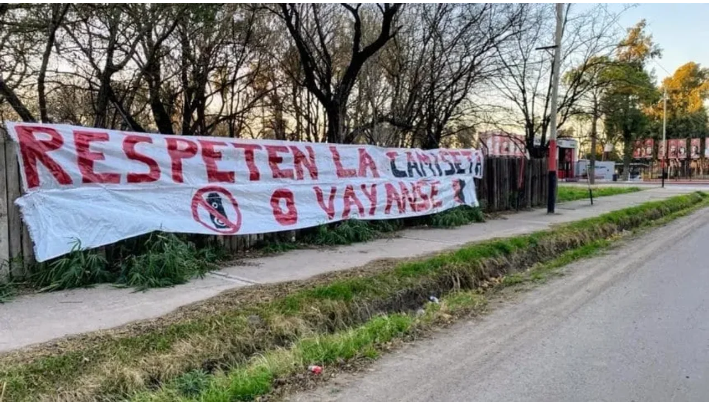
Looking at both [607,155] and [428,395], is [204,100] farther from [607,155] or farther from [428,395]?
[607,155]

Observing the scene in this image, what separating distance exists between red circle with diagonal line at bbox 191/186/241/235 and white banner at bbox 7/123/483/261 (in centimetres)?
1

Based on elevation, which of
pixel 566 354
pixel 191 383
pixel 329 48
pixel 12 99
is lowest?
pixel 566 354

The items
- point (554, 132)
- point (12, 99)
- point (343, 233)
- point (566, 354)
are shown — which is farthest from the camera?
point (554, 132)

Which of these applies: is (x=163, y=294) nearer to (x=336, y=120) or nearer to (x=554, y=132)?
(x=336, y=120)

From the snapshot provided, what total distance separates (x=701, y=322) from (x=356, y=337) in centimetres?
342

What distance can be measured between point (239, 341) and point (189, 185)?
323 cm

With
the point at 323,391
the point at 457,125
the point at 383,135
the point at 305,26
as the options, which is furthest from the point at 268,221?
the point at 457,125

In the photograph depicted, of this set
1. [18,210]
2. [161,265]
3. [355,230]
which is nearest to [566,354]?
[161,265]

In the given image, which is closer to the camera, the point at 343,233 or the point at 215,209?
the point at 215,209

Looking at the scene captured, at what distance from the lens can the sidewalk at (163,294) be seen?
4246mm

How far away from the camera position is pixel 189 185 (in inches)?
271

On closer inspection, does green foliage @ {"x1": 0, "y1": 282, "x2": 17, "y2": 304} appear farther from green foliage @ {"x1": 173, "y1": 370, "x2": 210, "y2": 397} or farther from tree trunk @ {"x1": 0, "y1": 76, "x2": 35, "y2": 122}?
tree trunk @ {"x1": 0, "y1": 76, "x2": 35, "y2": 122}

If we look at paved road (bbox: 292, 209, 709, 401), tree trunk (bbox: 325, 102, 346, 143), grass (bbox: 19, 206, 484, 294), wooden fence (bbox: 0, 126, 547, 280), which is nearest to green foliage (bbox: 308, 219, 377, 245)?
wooden fence (bbox: 0, 126, 547, 280)

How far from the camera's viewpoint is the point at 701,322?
4.99 metres
